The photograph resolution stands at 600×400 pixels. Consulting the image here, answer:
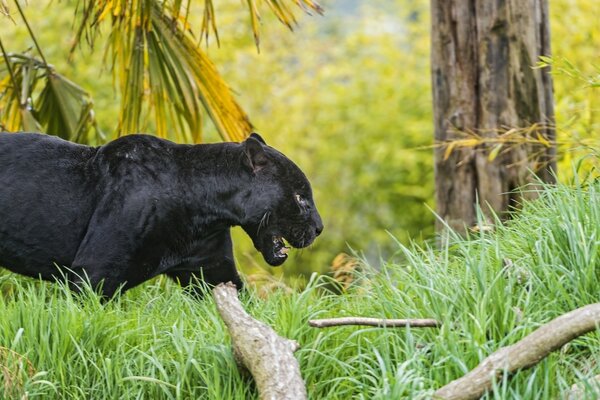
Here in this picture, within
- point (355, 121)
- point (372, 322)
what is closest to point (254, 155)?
point (372, 322)

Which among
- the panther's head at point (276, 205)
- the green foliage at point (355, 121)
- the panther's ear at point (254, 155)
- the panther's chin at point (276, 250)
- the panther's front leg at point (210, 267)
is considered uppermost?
the panther's ear at point (254, 155)

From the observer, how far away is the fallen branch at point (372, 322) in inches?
154

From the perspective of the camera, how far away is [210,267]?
5578 mm

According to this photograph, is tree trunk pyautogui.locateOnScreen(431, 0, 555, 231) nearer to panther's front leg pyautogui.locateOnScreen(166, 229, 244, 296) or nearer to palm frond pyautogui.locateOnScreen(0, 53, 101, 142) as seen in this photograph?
panther's front leg pyautogui.locateOnScreen(166, 229, 244, 296)

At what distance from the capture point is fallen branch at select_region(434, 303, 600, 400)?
3.55 m

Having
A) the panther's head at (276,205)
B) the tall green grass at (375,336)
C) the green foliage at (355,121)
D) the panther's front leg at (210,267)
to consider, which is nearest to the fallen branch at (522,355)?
the tall green grass at (375,336)

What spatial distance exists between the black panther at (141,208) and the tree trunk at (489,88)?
2.26m

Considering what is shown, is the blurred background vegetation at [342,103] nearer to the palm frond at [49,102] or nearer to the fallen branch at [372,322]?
the palm frond at [49,102]

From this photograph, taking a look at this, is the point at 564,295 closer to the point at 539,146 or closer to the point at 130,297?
the point at 130,297

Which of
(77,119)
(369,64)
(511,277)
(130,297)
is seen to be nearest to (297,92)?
(369,64)

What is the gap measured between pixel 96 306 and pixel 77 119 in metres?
3.76

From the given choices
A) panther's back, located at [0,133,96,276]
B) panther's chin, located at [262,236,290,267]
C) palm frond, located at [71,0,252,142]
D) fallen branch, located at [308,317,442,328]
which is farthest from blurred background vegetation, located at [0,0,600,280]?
fallen branch, located at [308,317,442,328]

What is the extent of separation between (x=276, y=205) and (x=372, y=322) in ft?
4.89

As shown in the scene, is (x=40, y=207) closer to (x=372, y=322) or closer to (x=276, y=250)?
(x=276, y=250)
